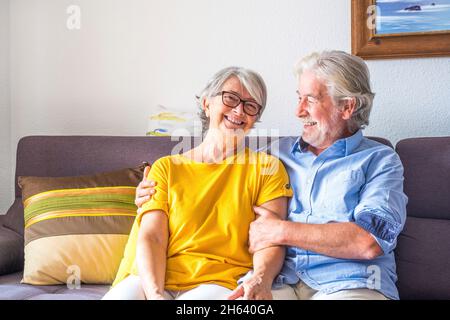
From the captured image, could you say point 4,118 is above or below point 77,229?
above

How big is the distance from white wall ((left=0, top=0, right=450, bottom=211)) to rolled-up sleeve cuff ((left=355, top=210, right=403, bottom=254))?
32.3 inches

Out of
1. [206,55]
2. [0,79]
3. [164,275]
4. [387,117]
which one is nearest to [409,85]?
[387,117]

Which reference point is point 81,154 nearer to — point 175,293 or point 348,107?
point 175,293

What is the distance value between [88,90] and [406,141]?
1.44m

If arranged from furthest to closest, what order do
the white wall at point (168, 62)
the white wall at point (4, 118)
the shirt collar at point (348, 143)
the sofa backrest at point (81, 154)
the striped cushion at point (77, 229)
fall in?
the white wall at point (4, 118) → the white wall at point (168, 62) → the sofa backrest at point (81, 154) → the striped cushion at point (77, 229) → the shirt collar at point (348, 143)

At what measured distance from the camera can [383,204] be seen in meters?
1.66

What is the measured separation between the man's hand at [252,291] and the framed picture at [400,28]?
3.80ft

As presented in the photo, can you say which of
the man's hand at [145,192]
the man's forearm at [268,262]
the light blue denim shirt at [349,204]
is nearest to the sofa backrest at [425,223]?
the light blue denim shirt at [349,204]

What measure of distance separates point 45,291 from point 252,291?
0.77 meters

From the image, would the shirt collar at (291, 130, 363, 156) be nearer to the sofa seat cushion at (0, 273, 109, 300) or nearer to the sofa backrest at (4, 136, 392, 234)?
the sofa backrest at (4, 136, 392, 234)

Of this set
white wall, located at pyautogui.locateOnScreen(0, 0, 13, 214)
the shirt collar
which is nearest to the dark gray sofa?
the shirt collar

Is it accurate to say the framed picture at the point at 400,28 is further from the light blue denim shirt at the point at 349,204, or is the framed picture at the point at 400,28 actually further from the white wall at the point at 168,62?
the light blue denim shirt at the point at 349,204

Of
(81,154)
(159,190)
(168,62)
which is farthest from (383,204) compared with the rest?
(168,62)

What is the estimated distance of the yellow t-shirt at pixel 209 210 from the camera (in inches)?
66.7
